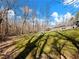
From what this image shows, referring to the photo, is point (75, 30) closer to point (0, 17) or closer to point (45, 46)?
point (45, 46)

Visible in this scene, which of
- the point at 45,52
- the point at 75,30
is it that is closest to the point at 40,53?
the point at 45,52

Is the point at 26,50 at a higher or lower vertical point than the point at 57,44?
lower

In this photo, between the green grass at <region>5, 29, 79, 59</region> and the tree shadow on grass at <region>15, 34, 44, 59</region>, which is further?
the tree shadow on grass at <region>15, 34, 44, 59</region>

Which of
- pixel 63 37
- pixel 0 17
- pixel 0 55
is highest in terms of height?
pixel 0 17

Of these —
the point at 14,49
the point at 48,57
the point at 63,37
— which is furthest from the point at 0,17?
the point at 48,57

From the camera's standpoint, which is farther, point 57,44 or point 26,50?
point 57,44

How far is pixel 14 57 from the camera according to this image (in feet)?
32.4

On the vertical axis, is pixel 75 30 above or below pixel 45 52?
above

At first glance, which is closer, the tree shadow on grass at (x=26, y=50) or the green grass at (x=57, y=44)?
the green grass at (x=57, y=44)

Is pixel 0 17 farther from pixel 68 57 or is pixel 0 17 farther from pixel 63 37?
pixel 68 57

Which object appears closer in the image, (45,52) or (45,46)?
(45,52)

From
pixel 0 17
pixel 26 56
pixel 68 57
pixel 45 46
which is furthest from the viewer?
pixel 0 17

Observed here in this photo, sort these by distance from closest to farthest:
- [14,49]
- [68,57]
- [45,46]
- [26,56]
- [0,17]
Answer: [68,57] < [26,56] < [45,46] < [14,49] < [0,17]

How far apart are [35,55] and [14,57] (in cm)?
116
